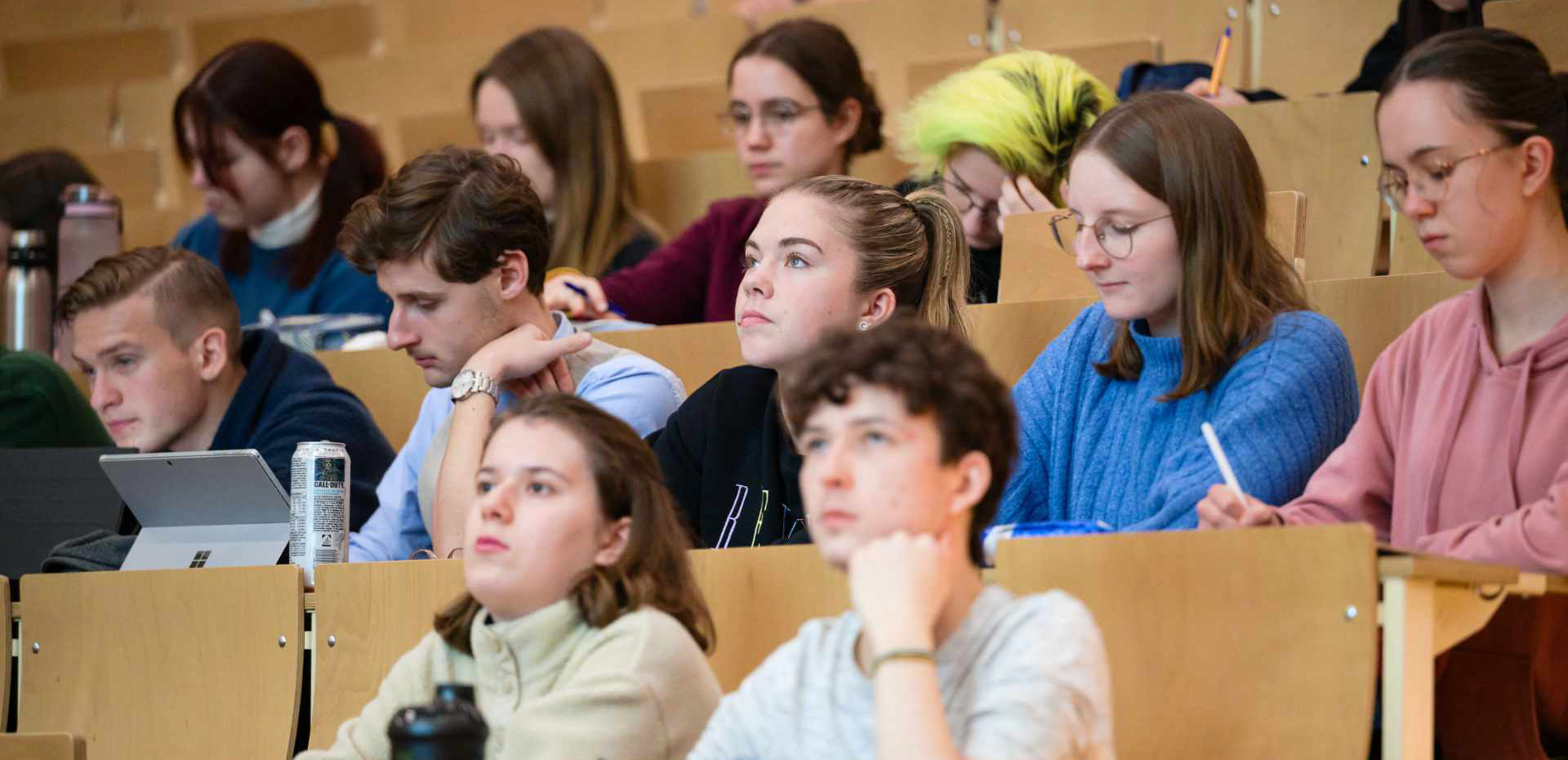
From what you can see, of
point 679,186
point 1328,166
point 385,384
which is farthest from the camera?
point 679,186

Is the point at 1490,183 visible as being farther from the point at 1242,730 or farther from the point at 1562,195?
the point at 1242,730

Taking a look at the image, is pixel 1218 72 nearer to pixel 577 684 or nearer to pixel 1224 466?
pixel 1224 466

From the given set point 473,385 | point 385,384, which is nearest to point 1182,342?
point 473,385

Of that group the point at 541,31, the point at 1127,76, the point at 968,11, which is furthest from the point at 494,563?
the point at 968,11

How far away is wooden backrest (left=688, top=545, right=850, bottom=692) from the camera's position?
1.82m

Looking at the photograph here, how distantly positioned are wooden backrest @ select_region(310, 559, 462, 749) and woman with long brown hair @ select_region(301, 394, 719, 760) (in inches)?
9.1

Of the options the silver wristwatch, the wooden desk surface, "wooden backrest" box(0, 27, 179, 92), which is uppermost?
"wooden backrest" box(0, 27, 179, 92)

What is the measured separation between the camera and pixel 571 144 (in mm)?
3777

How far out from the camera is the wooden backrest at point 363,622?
2014mm

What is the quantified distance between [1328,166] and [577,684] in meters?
1.93

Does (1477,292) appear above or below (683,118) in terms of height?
below

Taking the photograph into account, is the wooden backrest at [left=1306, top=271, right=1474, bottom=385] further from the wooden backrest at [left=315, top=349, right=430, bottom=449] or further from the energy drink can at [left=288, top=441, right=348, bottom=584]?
the wooden backrest at [left=315, top=349, right=430, bottom=449]

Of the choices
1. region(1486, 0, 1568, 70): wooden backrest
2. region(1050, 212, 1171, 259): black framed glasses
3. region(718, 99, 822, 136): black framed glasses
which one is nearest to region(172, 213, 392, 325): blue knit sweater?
region(718, 99, 822, 136): black framed glasses

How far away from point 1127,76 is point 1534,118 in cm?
150
